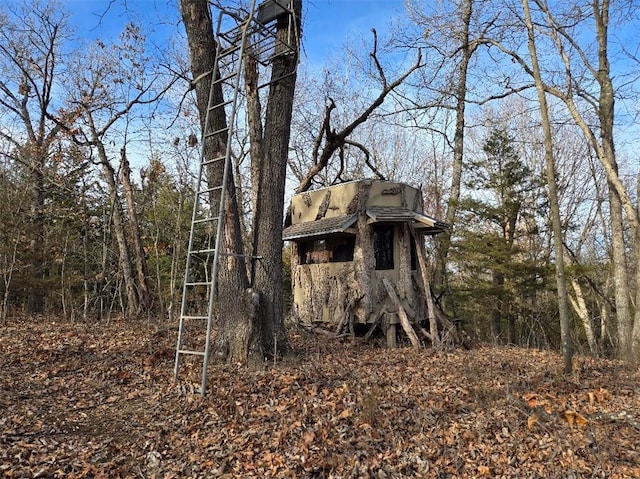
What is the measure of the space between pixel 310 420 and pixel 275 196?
12.5 feet

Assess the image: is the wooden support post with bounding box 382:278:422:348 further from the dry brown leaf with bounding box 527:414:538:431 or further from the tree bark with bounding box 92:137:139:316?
the tree bark with bounding box 92:137:139:316

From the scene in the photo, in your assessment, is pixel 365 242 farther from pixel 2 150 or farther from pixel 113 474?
pixel 2 150

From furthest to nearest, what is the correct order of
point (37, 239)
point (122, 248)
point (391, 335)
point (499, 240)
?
point (499, 240)
point (37, 239)
point (122, 248)
point (391, 335)

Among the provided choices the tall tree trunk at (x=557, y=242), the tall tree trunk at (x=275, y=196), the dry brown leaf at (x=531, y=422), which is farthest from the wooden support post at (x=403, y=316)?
the dry brown leaf at (x=531, y=422)

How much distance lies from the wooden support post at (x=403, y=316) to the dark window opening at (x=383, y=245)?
0.54 metres

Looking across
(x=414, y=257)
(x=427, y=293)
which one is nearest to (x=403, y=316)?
(x=427, y=293)

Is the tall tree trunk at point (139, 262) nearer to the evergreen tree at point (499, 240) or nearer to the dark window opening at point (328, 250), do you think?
the dark window opening at point (328, 250)

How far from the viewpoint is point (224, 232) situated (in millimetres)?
7047

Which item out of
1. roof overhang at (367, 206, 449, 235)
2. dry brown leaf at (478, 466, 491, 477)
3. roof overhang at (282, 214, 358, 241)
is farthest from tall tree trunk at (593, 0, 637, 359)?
dry brown leaf at (478, 466, 491, 477)

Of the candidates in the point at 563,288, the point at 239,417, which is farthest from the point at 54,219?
the point at 563,288

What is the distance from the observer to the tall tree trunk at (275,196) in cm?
730

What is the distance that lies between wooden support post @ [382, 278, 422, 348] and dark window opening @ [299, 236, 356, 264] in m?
1.27

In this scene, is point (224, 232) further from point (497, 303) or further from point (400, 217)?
point (497, 303)

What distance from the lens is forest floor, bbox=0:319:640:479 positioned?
163 inches
